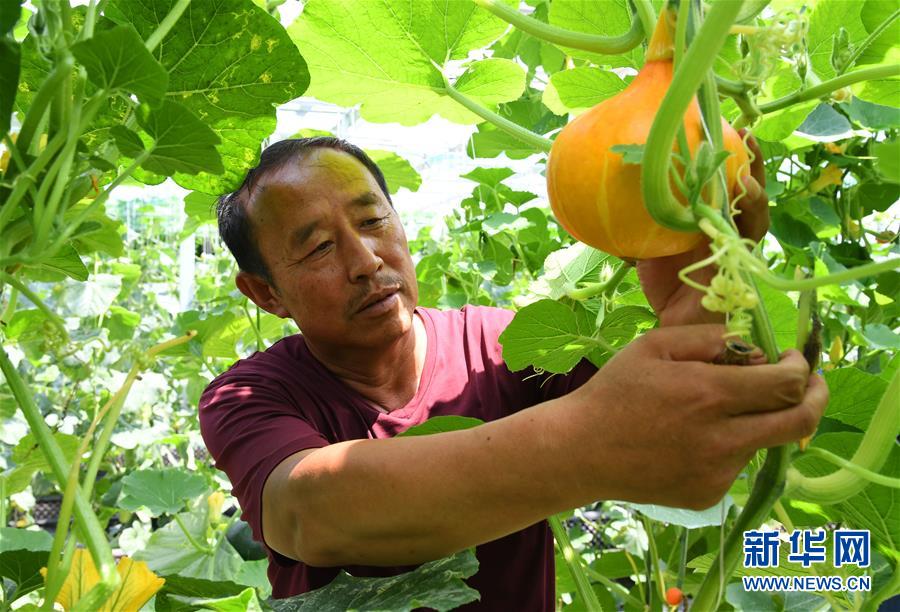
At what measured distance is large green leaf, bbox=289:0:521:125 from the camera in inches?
28.7

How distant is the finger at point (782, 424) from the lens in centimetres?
44

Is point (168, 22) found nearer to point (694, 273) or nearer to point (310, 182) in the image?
point (694, 273)

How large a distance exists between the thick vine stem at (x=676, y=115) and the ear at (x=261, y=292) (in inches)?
33.2

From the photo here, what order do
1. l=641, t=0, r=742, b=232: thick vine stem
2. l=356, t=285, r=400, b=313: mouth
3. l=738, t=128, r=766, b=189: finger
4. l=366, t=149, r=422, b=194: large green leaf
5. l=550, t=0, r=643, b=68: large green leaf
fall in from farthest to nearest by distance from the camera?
l=366, t=149, r=422, b=194: large green leaf < l=356, t=285, r=400, b=313: mouth < l=550, t=0, r=643, b=68: large green leaf < l=738, t=128, r=766, b=189: finger < l=641, t=0, r=742, b=232: thick vine stem

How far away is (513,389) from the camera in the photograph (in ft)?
3.72

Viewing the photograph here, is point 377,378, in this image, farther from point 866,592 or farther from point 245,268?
point 866,592

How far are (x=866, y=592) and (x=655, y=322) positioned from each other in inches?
10.6

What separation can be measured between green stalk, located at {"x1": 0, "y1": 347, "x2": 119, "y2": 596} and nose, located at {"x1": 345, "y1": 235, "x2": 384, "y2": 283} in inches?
22.1

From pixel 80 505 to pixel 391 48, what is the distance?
18.3 inches

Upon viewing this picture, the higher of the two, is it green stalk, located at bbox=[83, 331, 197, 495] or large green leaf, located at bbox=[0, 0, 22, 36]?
large green leaf, located at bbox=[0, 0, 22, 36]

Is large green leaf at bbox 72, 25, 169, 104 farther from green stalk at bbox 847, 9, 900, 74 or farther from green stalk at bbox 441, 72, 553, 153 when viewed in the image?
green stalk at bbox 847, 9, 900, 74

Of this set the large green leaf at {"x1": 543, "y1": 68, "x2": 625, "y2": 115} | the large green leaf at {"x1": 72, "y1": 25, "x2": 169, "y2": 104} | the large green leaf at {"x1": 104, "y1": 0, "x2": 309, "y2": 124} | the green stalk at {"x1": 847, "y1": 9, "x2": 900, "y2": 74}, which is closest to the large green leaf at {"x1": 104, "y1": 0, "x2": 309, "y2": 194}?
the large green leaf at {"x1": 104, "y1": 0, "x2": 309, "y2": 124}

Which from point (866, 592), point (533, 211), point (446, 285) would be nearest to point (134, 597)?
point (866, 592)

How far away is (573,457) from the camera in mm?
502
